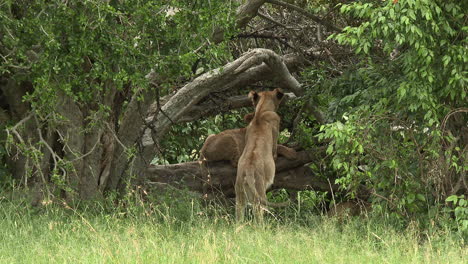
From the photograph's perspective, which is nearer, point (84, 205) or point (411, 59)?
point (411, 59)

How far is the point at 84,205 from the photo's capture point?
36.0ft

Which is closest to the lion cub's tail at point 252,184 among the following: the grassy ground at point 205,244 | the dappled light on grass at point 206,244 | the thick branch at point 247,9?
the grassy ground at point 205,244

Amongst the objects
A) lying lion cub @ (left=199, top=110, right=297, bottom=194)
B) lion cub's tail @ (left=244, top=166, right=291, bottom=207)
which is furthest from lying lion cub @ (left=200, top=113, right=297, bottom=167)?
lion cub's tail @ (left=244, top=166, right=291, bottom=207)

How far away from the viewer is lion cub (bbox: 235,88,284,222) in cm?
1116

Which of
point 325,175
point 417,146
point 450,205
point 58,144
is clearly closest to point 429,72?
point 417,146

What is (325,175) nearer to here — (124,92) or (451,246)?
(124,92)

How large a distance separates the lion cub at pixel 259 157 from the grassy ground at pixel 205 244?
968mm

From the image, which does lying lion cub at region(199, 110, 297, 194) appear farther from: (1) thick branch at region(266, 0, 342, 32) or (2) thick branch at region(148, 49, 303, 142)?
(1) thick branch at region(266, 0, 342, 32)

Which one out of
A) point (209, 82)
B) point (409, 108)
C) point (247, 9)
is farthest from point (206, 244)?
→ point (247, 9)

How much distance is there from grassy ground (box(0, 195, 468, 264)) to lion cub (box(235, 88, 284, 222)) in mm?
968

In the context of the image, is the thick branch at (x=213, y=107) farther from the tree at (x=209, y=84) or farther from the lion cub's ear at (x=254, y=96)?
the lion cub's ear at (x=254, y=96)

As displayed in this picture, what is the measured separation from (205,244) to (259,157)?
3.69 metres

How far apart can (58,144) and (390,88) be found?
4732 mm

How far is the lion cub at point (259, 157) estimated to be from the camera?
439 inches
